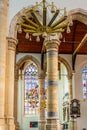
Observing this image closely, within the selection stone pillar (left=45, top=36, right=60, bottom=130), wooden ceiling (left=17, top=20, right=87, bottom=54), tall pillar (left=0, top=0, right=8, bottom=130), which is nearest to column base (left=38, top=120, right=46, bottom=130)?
wooden ceiling (left=17, top=20, right=87, bottom=54)

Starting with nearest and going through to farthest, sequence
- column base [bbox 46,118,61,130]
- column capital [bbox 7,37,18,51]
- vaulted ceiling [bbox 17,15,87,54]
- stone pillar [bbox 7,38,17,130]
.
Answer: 1. stone pillar [bbox 7,38,17,130]
2. column base [bbox 46,118,61,130]
3. column capital [bbox 7,37,18,51]
4. vaulted ceiling [bbox 17,15,87,54]

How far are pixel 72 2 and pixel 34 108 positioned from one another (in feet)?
42.5

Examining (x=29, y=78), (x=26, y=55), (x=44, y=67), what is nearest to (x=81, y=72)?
(x=44, y=67)

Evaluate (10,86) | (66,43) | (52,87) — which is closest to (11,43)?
(10,86)

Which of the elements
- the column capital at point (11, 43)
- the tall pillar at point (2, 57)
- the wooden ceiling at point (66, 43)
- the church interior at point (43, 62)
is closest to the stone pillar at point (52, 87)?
the church interior at point (43, 62)

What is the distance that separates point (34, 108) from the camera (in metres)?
24.1

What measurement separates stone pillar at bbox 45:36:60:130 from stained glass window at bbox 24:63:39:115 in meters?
10.9

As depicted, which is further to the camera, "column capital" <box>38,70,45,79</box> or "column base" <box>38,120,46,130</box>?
"column capital" <box>38,70,45,79</box>

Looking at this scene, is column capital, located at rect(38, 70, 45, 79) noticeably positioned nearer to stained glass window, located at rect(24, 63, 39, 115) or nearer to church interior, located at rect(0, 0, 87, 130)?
church interior, located at rect(0, 0, 87, 130)

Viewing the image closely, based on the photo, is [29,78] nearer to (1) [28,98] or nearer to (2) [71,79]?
(1) [28,98]

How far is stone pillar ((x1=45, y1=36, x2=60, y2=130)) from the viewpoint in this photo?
12156mm

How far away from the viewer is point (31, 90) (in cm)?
2412

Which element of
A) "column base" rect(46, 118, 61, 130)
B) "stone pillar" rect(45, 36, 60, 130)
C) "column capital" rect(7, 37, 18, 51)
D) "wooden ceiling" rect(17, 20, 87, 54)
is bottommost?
"column base" rect(46, 118, 61, 130)

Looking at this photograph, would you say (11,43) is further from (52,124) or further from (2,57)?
(52,124)
